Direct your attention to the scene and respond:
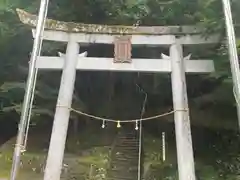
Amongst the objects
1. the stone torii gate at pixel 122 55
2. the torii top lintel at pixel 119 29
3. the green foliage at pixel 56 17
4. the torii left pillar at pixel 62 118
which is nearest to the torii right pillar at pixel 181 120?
the stone torii gate at pixel 122 55

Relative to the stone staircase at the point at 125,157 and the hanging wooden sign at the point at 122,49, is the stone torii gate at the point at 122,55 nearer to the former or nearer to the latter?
the hanging wooden sign at the point at 122,49

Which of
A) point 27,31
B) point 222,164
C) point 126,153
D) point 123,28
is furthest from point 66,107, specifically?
point 222,164

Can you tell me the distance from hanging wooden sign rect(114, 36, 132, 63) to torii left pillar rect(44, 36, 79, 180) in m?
0.73

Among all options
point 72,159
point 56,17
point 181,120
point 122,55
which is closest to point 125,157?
point 72,159

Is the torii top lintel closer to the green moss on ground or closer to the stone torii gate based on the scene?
the stone torii gate

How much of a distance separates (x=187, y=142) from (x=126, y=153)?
8.43 ft

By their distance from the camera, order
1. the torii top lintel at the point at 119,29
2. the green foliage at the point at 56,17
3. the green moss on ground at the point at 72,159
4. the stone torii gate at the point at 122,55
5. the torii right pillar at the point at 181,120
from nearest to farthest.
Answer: the torii right pillar at the point at 181,120, the stone torii gate at the point at 122,55, the torii top lintel at the point at 119,29, the green moss on ground at the point at 72,159, the green foliage at the point at 56,17

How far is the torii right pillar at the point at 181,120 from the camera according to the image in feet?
17.1

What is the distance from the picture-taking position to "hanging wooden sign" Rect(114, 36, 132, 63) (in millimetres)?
5945

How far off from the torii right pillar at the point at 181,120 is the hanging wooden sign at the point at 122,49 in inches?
30.7

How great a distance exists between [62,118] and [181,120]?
1.96 m

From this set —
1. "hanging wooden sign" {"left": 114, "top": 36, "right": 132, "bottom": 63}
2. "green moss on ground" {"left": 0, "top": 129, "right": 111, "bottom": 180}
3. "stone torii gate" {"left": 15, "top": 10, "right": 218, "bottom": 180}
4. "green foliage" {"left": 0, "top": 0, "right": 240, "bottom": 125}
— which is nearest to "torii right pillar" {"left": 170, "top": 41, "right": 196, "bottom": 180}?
"stone torii gate" {"left": 15, "top": 10, "right": 218, "bottom": 180}

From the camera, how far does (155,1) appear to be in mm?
7617

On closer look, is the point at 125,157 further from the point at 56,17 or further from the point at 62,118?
the point at 56,17
